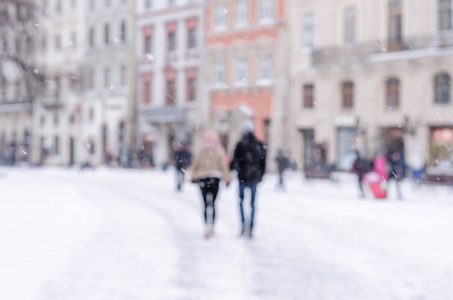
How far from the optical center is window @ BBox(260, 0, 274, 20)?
1448 inches

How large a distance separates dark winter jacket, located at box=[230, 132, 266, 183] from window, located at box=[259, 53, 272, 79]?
2712 centimetres

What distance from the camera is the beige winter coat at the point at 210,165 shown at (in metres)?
9.83

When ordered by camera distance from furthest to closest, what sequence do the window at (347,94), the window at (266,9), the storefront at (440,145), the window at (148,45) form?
the window at (148,45)
the window at (266,9)
the window at (347,94)
the storefront at (440,145)

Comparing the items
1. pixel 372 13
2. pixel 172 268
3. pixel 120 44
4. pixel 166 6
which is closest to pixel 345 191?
pixel 372 13

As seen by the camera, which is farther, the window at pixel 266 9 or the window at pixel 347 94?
the window at pixel 266 9

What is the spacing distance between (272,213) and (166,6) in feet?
107

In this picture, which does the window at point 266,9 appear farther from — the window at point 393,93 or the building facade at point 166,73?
the window at point 393,93

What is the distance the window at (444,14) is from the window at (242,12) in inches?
497

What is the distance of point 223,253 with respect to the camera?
847 centimetres

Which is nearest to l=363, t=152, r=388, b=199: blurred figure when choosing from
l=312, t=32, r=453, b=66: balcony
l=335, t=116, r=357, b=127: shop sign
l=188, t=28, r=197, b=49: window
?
l=312, t=32, r=453, b=66: balcony

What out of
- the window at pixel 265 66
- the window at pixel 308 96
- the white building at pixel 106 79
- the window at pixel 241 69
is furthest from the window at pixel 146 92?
the window at pixel 308 96

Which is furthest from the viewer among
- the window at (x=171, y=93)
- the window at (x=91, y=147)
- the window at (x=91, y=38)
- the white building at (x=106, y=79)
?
the window at (x=91, y=38)

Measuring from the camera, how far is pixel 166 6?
146 feet

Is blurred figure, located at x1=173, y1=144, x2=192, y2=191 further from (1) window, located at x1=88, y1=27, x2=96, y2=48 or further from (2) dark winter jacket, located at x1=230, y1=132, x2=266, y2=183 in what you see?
(1) window, located at x1=88, y1=27, x2=96, y2=48
